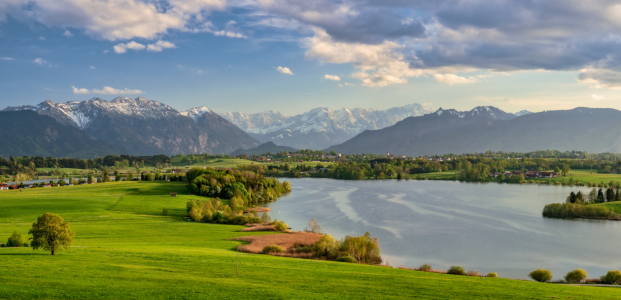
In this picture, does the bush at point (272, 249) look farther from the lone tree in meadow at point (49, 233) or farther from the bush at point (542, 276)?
the bush at point (542, 276)

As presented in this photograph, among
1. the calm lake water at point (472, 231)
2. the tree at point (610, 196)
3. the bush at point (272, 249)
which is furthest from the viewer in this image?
the tree at point (610, 196)

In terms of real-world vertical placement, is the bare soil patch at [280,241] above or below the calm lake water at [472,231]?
above

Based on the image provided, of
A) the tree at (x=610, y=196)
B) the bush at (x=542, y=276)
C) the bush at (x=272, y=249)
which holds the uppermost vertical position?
the tree at (x=610, y=196)

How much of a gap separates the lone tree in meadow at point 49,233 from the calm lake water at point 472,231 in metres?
28.0

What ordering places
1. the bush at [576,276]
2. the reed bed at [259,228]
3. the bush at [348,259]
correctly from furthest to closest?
the reed bed at [259,228], the bush at [348,259], the bush at [576,276]

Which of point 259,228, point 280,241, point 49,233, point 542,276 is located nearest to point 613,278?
point 542,276

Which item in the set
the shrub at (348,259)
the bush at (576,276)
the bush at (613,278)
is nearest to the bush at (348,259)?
the shrub at (348,259)

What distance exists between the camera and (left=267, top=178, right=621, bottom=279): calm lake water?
43.3 metres

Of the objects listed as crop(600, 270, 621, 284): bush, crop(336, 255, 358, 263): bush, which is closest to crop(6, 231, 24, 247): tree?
crop(336, 255, 358, 263): bush

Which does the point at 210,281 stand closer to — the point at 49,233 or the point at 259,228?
the point at 49,233

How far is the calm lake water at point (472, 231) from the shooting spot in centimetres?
4334

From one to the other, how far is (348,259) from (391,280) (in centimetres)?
1287

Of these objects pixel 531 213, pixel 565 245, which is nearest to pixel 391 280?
pixel 565 245

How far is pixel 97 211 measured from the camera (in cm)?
6206
